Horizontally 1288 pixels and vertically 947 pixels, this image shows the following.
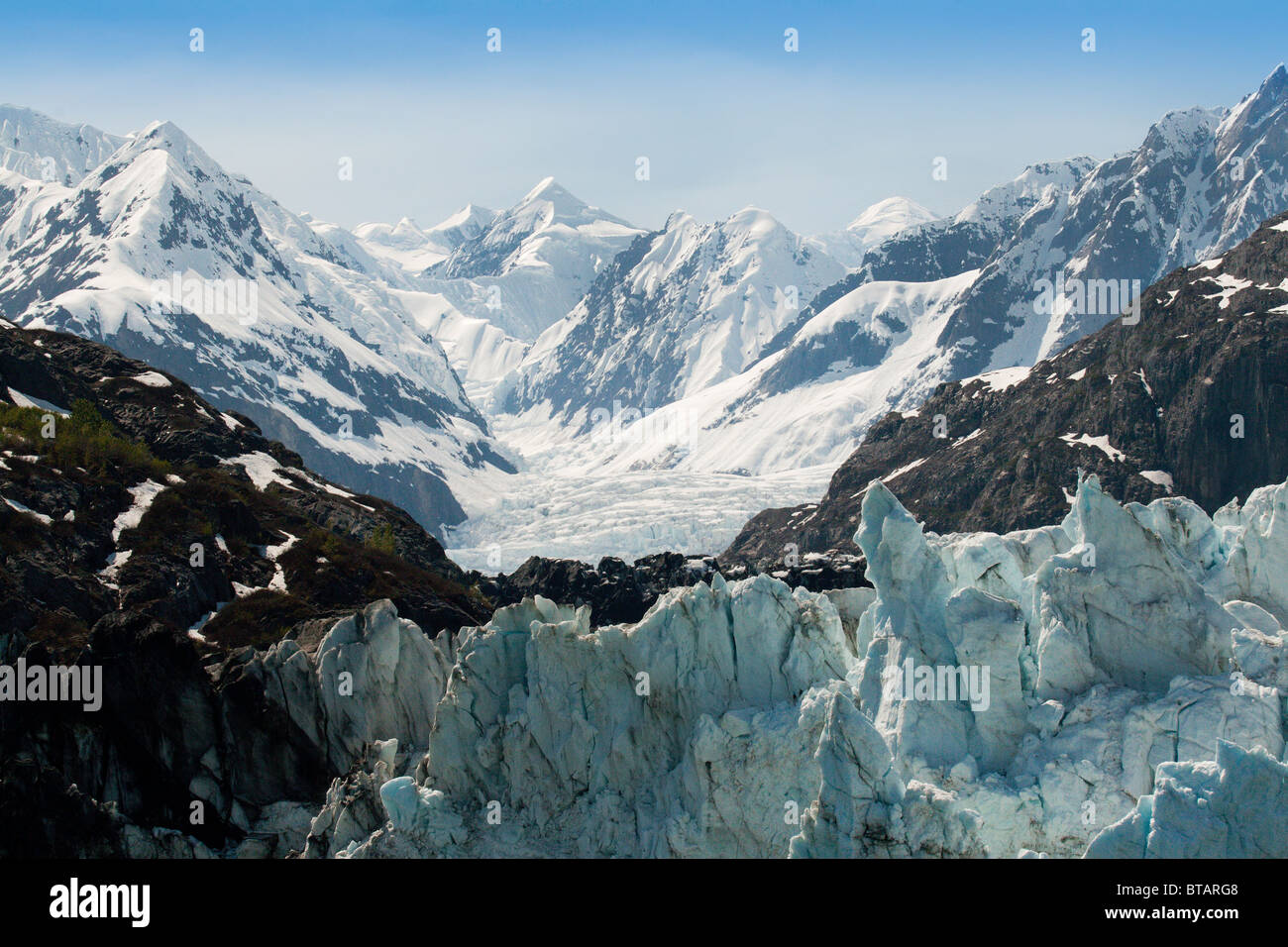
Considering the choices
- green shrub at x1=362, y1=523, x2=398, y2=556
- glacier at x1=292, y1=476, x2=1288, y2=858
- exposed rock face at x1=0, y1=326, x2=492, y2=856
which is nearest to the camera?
glacier at x1=292, y1=476, x2=1288, y2=858

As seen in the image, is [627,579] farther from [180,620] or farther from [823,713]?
[823,713]

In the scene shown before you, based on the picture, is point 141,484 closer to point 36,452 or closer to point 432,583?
point 36,452

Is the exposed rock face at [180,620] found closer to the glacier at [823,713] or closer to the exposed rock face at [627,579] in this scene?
the glacier at [823,713]

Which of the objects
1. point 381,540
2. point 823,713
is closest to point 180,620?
point 381,540

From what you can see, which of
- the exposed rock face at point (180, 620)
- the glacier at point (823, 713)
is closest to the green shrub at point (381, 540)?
the exposed rock face at point (180, 620)

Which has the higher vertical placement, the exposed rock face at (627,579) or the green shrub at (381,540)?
the green shrub at (381,540)

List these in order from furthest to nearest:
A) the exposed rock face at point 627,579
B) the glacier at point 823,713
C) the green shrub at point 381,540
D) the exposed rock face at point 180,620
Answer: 1. the green shrub at point 381,540
2. the exposed rock face at point 627,579
3. the exposed rock face at point 180,620
4. the glacier at point 823,713

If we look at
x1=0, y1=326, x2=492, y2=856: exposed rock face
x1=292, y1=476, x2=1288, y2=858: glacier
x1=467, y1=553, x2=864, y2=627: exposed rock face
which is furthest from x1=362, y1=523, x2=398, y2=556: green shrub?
x1=292, y1=476, x2=1288, y2=858: glacier

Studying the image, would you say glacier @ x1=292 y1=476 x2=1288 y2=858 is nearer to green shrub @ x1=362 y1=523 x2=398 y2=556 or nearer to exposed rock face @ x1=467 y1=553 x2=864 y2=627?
exposed rock face @ x1=467 y1=553 x2=864 y2=627

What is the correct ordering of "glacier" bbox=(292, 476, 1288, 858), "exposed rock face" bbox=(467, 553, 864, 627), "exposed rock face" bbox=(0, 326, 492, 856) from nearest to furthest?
"glacier" bbox=(292, 476, 1288, 858)
"exposed rock face" bbox=(0, 326, 492, 856)
"exposed rock face" bbox=(467, 553, 864, 627)

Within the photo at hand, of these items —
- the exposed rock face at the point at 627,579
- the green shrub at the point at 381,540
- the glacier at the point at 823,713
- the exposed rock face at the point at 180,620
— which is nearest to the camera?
the glacier at the point at 823,713
